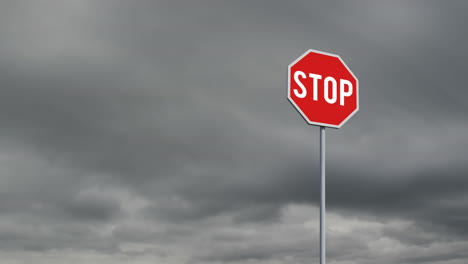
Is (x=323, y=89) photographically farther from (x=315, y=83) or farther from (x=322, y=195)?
(x=322, y=195)

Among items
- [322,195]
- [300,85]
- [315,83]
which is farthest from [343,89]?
[322,195]

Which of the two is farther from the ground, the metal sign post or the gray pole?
the metal sign post

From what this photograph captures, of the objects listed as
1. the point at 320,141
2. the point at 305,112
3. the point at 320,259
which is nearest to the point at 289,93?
the point at 305,112

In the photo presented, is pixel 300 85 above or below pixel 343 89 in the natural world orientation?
below

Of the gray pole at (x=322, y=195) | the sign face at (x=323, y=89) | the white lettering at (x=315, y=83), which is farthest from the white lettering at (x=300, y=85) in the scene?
the gray pole at (x=322, y=195)

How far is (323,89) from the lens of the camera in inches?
604

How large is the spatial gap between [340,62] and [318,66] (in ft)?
2.78

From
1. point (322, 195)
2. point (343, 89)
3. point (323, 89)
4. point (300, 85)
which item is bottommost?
point (322, 195)

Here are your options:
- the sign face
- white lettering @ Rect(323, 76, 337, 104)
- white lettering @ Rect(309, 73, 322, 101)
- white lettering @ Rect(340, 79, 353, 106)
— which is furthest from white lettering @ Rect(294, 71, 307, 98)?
white lettering @ Rect(340, 79, 353, 106)

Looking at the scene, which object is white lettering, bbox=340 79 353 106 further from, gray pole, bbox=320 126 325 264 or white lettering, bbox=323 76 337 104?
gray pole, bbox=320 126 325 264

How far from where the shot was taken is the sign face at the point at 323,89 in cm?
1491

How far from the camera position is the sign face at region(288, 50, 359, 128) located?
14.9 m

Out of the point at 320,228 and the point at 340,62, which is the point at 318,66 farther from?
the point at 320,228

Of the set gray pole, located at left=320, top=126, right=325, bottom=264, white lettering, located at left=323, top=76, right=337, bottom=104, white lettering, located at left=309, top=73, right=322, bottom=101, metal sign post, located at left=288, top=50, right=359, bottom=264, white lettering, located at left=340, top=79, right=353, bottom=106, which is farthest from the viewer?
white lettering, located at left=340, top=79, right=353, bottom=106
